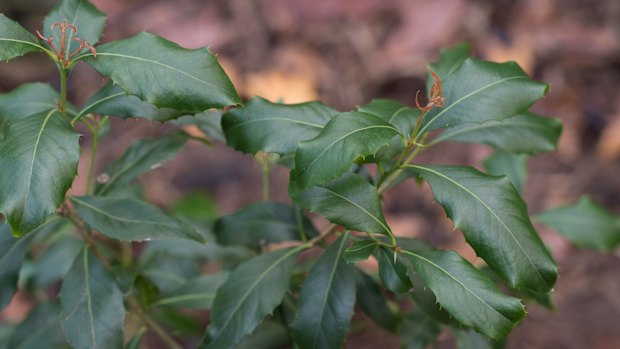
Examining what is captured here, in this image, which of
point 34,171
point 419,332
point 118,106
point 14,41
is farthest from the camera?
point 419,332

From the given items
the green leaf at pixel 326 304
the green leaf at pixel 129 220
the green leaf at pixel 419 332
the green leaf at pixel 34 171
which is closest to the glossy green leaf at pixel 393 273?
the green leaf at pixel 326 304

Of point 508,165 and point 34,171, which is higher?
point 34,171


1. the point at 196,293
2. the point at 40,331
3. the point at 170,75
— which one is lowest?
the point at 40,331

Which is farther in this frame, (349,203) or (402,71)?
(402,71)

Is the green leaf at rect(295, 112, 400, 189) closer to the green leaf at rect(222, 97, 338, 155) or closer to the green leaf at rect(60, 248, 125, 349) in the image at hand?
the green leaf at rect(222, 97, 338, 155)

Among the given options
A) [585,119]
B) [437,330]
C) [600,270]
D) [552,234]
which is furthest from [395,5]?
[437,330]

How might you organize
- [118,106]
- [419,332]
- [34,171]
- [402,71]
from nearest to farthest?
1. [34,171]
2. [118,106]
3. [419,332]
4. [402,71]

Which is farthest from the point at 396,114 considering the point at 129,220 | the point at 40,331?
the point at 40,331

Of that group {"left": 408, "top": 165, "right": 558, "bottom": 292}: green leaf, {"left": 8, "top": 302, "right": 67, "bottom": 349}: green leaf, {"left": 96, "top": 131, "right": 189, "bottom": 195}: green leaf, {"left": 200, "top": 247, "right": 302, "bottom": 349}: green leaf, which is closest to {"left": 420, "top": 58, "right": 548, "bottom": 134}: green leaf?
{"left": 408, "top": 165, "right": 558, "bottom": 292}: green leaf

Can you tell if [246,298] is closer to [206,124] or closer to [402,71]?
[206,124]

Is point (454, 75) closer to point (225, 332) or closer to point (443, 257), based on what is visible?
point (443, 257)
